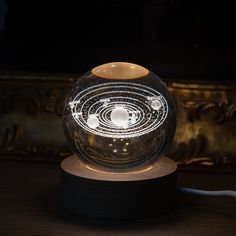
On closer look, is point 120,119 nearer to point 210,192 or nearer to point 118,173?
point 118,173

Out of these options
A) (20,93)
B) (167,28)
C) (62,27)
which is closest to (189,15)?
(167,28)

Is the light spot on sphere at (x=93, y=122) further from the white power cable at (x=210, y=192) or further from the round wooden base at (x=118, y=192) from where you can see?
the white power cable at (x=210, y=192)

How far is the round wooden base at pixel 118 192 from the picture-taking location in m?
0.94

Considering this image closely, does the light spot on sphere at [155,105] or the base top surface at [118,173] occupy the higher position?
the light spot on sphere at [155,105]

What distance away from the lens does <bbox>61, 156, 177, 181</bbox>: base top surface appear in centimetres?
95

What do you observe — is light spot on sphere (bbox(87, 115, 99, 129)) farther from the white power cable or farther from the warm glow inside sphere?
the white power cable

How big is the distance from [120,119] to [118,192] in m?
0.11

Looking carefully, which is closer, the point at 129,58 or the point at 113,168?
the point at 113,168

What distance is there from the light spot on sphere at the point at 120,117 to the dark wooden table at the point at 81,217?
14cm

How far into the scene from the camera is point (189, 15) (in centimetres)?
125

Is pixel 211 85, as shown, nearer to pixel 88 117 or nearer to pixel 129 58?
pixel 129 58

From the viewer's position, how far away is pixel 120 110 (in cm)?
98

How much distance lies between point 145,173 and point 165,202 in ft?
0.17

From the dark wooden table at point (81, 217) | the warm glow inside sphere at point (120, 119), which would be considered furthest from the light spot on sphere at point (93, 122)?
the dark wooden table at point (81, 217)
